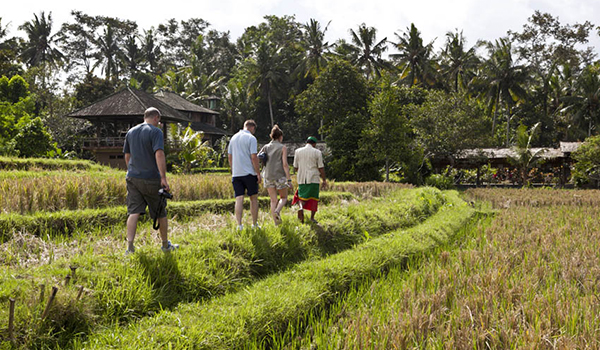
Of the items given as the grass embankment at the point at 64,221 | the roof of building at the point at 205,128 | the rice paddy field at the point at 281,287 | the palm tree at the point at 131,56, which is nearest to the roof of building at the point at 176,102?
the roof of building at the point at 205,128

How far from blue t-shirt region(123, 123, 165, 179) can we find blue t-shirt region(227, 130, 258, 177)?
64.2 inches

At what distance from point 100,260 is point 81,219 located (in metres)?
3.58

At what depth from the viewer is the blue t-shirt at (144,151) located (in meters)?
5.21

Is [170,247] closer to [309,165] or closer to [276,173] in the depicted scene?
[276,173]

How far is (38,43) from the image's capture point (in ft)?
161

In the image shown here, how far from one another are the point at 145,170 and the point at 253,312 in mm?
2272

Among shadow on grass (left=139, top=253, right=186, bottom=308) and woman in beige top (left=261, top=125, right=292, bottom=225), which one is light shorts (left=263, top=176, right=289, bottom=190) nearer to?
woman in beige top (left=261, top=125, right=292, bottom=225)

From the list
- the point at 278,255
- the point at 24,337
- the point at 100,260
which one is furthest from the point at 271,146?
the point at 24,337

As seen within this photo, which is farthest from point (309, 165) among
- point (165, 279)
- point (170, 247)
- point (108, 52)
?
point (108, 52)

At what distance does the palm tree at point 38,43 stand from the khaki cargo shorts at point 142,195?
167 feet

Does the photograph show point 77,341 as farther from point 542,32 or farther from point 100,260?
point 542,32

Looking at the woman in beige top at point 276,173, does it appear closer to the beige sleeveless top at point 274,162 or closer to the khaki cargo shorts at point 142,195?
the beige sleeveless top at point 274,162

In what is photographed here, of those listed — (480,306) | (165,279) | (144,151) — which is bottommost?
(480,306)

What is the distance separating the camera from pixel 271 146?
7586mm
